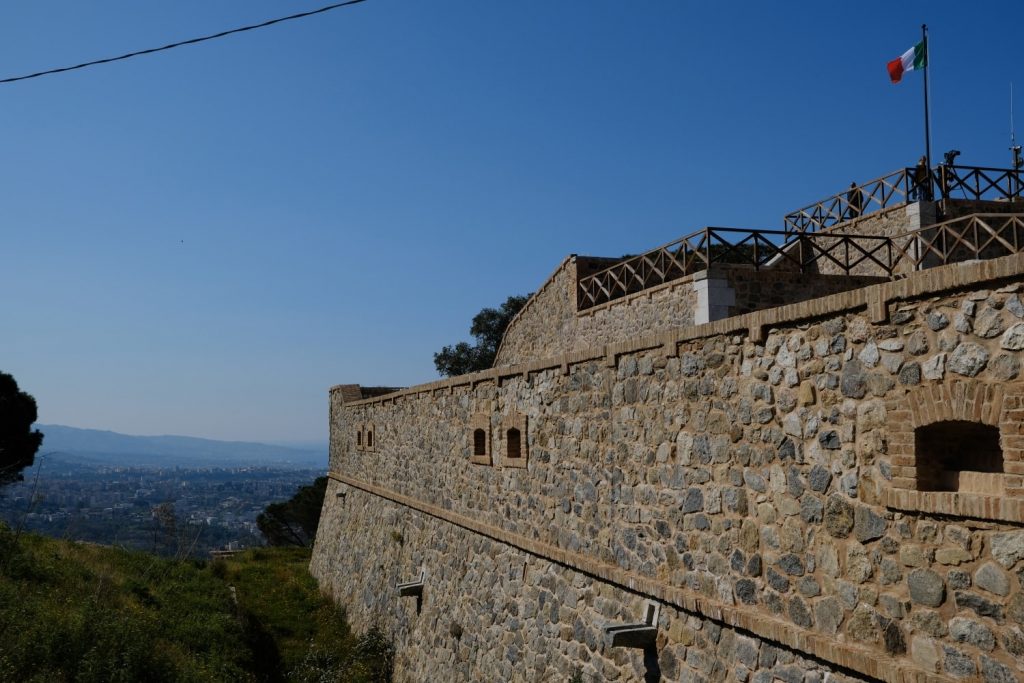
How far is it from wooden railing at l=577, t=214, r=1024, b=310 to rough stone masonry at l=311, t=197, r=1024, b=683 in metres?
4.14

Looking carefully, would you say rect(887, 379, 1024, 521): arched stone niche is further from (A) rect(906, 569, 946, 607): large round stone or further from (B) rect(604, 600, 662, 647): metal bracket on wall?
(B) rect(604, 600, 662, 647): metal bracket on wall

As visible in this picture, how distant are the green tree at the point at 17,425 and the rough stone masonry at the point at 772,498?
17.6 m

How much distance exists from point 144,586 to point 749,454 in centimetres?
1280

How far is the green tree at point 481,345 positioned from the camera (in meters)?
34.3

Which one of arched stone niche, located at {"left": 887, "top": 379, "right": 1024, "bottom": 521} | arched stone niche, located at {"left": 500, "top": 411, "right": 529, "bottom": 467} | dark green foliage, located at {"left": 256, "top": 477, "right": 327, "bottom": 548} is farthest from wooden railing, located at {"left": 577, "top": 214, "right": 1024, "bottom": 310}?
dark green foliage, located at {"left": 256, "top": 477, "right": 327, "bottom": 548}

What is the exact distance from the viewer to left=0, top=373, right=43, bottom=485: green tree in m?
22.8

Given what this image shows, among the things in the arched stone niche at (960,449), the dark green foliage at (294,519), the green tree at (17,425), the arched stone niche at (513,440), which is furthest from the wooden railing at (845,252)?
the dark green foliage at (294,519)

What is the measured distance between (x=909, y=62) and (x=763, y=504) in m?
15.8

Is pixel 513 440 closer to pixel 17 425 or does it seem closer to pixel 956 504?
pixel 956 504

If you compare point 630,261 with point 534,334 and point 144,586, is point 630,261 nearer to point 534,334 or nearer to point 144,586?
point 534,334

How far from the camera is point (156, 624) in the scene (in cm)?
1206

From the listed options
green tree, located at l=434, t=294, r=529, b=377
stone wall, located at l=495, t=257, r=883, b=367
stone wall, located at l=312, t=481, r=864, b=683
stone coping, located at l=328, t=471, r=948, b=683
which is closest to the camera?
stone coping, located at l=328, t=471, r=948, b=683

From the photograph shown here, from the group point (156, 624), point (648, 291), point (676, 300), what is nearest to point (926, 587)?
point (676, 300)

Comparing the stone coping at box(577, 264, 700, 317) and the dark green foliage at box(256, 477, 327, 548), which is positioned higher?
the stone coping at box(577, 264, 700, 317)
